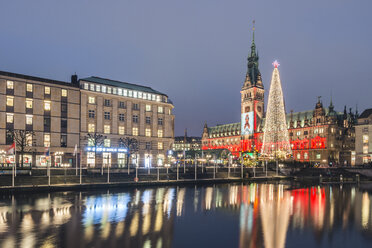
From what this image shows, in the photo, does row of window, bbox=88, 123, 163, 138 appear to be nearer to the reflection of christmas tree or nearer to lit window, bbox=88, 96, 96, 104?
lit window, bbox=88, 96, 96, 104

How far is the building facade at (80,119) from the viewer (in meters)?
81.0

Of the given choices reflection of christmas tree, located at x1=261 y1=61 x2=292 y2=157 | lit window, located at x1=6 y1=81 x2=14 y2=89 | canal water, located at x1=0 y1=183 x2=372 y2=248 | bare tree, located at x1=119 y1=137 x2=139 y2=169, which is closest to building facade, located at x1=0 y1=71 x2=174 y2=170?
lit window, located at x1=6 y1=81 x2=14 y2=89

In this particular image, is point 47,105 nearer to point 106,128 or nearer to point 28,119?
point 28,119

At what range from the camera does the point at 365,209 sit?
3956cm

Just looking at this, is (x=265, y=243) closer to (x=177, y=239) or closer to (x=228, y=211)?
(x=177, y=239)

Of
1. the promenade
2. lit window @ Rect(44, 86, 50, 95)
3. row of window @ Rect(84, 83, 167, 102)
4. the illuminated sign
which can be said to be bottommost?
the promenade

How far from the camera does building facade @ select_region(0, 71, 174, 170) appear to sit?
8100 cm

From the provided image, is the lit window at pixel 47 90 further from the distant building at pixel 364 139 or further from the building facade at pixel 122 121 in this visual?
the distant building at pixel 364 139

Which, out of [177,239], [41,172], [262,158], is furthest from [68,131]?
[177,239]

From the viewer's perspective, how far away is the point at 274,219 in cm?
3192

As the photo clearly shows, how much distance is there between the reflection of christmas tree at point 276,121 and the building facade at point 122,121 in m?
34.1

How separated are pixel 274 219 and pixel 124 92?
258 feet

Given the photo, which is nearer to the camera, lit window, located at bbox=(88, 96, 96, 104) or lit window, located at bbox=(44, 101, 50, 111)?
lit window, located at bbox=(44, 101, 50, 111)

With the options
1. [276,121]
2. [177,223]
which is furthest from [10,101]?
[276,121]
